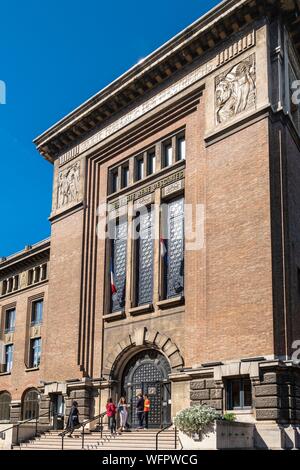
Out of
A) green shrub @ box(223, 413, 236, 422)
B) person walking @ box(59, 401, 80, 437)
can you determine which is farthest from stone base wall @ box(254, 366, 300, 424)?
person walking @ box(59, 401, 80, 437)

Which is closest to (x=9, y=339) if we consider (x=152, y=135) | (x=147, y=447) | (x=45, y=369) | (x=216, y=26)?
(x=45, y=369)

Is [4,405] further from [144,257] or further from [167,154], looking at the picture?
[167,154]

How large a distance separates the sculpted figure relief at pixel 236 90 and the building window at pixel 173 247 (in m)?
4.11

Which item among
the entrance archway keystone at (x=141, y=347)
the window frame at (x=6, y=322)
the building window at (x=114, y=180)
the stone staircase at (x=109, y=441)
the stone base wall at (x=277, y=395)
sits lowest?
the stone staircase at (x=109, y=441)

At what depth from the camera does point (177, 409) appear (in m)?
24.9

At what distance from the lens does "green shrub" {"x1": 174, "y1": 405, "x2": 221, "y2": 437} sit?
63.8 feet

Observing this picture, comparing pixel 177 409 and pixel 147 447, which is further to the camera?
pixel 177 409

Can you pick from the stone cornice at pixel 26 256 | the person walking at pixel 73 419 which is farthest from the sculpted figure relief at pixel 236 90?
the stone cornice at pixel 26 256

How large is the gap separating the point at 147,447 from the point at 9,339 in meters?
21.0

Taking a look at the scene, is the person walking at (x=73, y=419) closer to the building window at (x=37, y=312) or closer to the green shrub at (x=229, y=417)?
the green shrub at (x=229, y=417)

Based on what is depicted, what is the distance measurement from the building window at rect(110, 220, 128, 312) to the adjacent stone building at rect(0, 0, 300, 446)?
0.26 feet

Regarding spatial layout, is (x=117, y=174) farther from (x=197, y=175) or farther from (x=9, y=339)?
(x=9, y=339)

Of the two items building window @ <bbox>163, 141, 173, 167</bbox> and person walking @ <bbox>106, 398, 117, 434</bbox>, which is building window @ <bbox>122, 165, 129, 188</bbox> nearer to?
building window @ <bbox>163, 141, 173, 167</bbox>

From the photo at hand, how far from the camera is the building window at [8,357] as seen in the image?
40.4 metres
